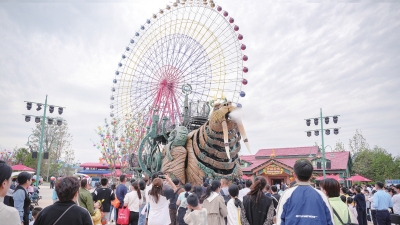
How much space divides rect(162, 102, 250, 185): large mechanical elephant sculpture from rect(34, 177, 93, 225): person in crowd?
873 cm

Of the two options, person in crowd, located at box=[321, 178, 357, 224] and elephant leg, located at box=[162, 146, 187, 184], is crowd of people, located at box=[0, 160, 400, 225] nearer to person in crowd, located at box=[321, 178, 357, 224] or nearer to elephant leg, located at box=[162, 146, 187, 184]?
person in crowd, located at box=[321, 178, 357, 224]

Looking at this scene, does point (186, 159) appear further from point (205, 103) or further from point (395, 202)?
point (395, 202)

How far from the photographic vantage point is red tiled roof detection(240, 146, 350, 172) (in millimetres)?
25050

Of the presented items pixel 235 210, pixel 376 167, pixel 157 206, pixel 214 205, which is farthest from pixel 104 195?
pixel 376 167

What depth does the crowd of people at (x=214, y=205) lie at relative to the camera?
8.73 ft

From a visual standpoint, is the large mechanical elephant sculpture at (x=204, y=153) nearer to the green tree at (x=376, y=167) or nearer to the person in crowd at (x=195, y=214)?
the person in crowd at (x=195, y=214)

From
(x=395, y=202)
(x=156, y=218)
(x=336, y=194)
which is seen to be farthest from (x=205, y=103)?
(x=336, y=194)

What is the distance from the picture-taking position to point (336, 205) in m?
3.63

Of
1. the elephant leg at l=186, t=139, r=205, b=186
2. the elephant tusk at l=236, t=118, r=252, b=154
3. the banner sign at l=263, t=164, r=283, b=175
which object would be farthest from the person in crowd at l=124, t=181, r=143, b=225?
the banner sign at l=263, t=164, r=283, b=175

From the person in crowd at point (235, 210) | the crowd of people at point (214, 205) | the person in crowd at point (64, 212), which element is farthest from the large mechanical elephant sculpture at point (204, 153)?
the person in crowd at point (64, 212)

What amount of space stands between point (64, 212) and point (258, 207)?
2365mm

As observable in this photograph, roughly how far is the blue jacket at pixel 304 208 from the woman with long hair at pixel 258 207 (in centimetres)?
108

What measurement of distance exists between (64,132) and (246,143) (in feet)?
110

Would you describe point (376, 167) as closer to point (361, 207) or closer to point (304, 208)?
point (361, 207)
